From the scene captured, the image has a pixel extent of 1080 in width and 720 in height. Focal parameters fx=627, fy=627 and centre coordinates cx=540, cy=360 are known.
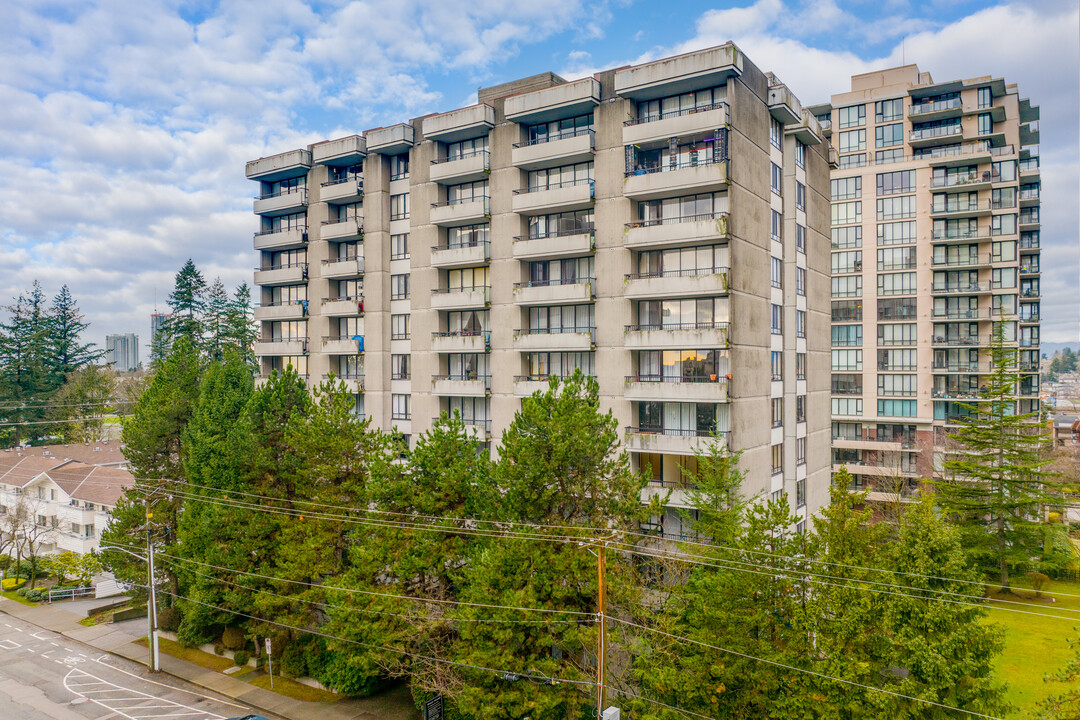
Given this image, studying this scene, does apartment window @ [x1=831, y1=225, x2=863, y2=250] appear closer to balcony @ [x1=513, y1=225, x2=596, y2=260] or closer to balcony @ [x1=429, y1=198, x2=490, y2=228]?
balcony @ [x1=513, y1=225, x2=596, y2=260]

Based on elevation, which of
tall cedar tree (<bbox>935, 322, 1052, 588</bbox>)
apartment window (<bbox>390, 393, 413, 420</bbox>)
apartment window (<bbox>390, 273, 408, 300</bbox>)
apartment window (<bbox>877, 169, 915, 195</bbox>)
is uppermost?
apartment window (<bbox>877, 169, 915, 195</bbox>)

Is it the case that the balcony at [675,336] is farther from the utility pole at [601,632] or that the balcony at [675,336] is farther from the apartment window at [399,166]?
the apartment window at [399,166]

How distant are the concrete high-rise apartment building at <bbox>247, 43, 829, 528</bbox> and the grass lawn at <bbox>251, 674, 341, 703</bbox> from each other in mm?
15542

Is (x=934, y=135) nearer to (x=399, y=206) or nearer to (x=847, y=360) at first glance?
(x=847, y=360)

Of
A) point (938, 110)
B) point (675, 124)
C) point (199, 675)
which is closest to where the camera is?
point (675, 124)

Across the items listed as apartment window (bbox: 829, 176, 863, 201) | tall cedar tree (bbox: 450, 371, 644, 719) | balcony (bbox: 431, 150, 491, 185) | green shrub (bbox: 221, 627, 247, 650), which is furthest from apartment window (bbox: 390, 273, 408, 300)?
apartment window (bbox: 829, 176, 863, 201)

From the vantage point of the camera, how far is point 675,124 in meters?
33.8

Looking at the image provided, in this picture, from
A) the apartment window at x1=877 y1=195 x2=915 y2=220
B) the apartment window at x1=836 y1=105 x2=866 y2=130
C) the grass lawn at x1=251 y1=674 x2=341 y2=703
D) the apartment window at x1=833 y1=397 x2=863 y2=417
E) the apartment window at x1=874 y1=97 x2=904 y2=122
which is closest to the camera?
the grass lawn at x1=251 y1=674 x2=341 y2=703

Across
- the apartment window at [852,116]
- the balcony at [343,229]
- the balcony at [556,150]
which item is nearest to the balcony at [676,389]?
the balcony at [556,150]

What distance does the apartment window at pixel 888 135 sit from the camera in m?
69.6

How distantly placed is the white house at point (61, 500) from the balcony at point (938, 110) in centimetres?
8707

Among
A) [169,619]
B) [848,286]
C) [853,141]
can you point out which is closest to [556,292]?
[169,619]

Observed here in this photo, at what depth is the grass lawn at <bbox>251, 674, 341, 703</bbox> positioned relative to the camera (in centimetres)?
3212

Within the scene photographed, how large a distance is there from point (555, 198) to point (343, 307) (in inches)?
792
